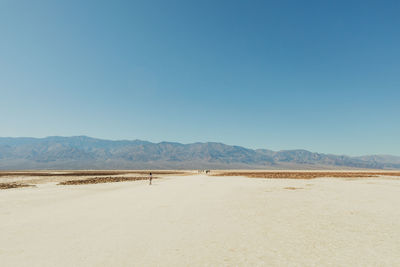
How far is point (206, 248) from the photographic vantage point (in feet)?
23.9

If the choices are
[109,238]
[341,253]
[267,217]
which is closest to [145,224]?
[109,238]

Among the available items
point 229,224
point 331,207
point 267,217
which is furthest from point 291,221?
point 331,207

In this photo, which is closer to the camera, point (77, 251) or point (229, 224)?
point (77, 251)

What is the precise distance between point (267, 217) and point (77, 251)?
341 inches

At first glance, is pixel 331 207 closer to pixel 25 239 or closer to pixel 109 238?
pixel 109 238

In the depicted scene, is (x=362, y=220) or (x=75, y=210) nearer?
(x=362, y=220)

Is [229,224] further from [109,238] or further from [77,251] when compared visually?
[77,251]

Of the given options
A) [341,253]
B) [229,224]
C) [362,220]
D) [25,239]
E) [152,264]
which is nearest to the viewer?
[152,264]

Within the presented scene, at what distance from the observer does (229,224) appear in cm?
1010

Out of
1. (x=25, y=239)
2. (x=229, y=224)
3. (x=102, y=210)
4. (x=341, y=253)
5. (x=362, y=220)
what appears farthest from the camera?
(x=102, y=210)

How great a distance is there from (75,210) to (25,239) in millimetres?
5464

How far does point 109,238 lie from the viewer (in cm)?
826

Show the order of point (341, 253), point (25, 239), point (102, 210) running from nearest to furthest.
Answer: point (341, 253) → point (25, 239) → point (102, 210)

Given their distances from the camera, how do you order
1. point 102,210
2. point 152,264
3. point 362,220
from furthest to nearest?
point 102,210, point 362,220, point 152,264
